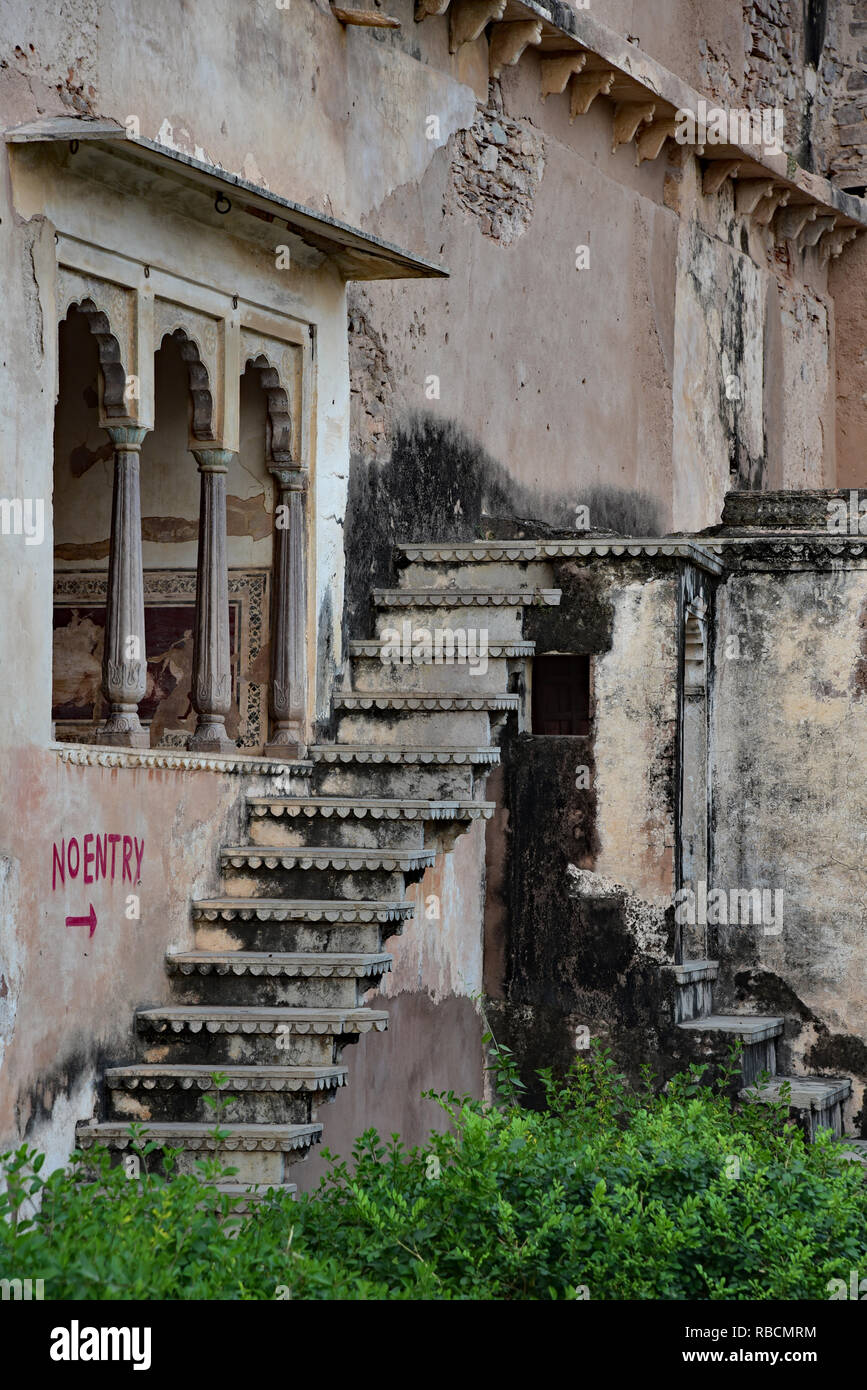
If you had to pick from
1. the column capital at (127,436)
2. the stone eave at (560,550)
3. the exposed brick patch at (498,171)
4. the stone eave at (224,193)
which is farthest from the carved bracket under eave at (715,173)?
the column capital at (127,436)

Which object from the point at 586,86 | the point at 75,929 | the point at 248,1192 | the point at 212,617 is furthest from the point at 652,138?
the point at 248,1192

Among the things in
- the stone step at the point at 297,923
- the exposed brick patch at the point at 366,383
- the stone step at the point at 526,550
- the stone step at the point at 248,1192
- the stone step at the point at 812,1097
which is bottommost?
the stone step at the point at 812,1097

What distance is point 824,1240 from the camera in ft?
21.1

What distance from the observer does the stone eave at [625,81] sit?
11.6 metres

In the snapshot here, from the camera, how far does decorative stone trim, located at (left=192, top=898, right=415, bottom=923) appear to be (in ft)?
27.4

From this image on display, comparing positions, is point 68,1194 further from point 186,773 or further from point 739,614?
point 739,614

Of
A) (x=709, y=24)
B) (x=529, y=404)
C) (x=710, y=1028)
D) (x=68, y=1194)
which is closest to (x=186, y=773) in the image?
(x=68, y=1194)

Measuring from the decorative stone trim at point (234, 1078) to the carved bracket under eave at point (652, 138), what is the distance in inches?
315

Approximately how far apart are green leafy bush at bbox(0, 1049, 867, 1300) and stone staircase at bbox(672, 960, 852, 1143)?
3.00m

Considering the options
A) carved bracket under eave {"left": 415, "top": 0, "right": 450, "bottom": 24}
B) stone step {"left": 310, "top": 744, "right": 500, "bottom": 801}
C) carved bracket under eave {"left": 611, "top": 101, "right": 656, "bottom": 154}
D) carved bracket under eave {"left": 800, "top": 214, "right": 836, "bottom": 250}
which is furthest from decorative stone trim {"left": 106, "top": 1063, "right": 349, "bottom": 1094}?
carved bracket under eave {"left": 800, "top": 214, "right": 836, "bottom": 250}

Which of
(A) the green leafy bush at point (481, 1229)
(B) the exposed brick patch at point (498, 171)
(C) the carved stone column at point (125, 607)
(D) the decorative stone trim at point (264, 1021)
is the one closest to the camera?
(A) the green leafy bush at point (481, 1229)

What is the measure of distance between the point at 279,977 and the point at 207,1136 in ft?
2.95

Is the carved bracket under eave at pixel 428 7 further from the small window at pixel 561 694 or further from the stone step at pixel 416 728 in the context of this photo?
the stone step at pixel 416 728

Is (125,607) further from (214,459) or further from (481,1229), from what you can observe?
(481,1229)
